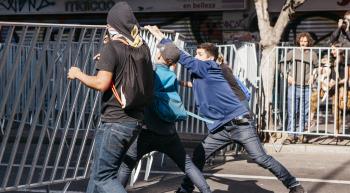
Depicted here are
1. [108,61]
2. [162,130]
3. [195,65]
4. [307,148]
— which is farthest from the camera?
[307,148]

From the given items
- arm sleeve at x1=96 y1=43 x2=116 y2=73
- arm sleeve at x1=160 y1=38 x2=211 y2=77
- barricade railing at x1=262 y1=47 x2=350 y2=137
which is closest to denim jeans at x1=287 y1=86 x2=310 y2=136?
barricade railing at x1=262 y1=47 x2=350 y2=137

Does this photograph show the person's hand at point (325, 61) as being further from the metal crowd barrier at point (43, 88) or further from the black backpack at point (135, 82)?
the black backpack at point (135, 82)

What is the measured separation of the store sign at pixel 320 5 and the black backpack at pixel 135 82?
39.6ft

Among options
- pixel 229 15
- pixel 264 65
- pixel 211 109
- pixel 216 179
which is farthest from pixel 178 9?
pixel 211 109

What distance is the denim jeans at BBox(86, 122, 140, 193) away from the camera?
5.57 m

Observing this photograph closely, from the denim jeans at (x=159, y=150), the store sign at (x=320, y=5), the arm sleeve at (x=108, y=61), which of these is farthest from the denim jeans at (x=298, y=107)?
the arm sleeve at (x=108, y=61)

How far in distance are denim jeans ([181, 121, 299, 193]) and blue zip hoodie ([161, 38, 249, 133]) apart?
106mm

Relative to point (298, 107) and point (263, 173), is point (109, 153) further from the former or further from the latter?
point (298, 107)

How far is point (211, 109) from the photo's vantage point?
294 inches

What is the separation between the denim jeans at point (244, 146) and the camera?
24.0 feet

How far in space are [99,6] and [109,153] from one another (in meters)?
13.7

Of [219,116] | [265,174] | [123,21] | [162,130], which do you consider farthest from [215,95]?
[265,174]

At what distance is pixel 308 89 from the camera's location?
1155 centimetres

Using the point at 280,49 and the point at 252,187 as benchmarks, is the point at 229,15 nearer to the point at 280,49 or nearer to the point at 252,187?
the point at 280,49
